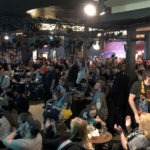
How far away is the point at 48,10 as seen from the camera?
342 inches

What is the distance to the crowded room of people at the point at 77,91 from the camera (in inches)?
141

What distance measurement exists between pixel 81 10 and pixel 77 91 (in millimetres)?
2438

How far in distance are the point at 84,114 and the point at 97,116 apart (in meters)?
0.23

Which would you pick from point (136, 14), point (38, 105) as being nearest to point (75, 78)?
point (38, 105)

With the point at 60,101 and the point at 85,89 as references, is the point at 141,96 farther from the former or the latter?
the point at 85,89

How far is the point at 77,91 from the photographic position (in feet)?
24.7

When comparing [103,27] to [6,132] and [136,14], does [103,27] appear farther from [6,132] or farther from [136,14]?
[6,132]

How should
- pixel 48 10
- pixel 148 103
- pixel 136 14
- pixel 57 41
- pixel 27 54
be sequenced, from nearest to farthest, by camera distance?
pixel 148 103, pixel 136 14, pixel 48 10, pixel 57 41, pixel 27 54

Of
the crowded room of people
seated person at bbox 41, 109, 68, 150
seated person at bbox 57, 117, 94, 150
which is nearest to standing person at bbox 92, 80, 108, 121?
the crowded room of people

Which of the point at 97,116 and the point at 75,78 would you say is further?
the point at 75,78

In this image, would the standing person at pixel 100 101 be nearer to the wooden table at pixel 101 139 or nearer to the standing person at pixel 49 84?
the wooden table at pixel 101 139

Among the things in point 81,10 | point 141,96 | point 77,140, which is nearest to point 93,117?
point 141,96

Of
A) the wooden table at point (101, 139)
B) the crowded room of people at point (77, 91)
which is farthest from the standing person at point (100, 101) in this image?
the wooden table at point (101, 139)

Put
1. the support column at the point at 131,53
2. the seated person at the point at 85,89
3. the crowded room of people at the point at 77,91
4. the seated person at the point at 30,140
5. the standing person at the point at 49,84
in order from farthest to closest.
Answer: the standing person at the point at 49,84, the support column at the point at 131,53, the seated person at the point at 85,89, the crowded room of people at the point at 77,91, the seated person at the point at 30,140
